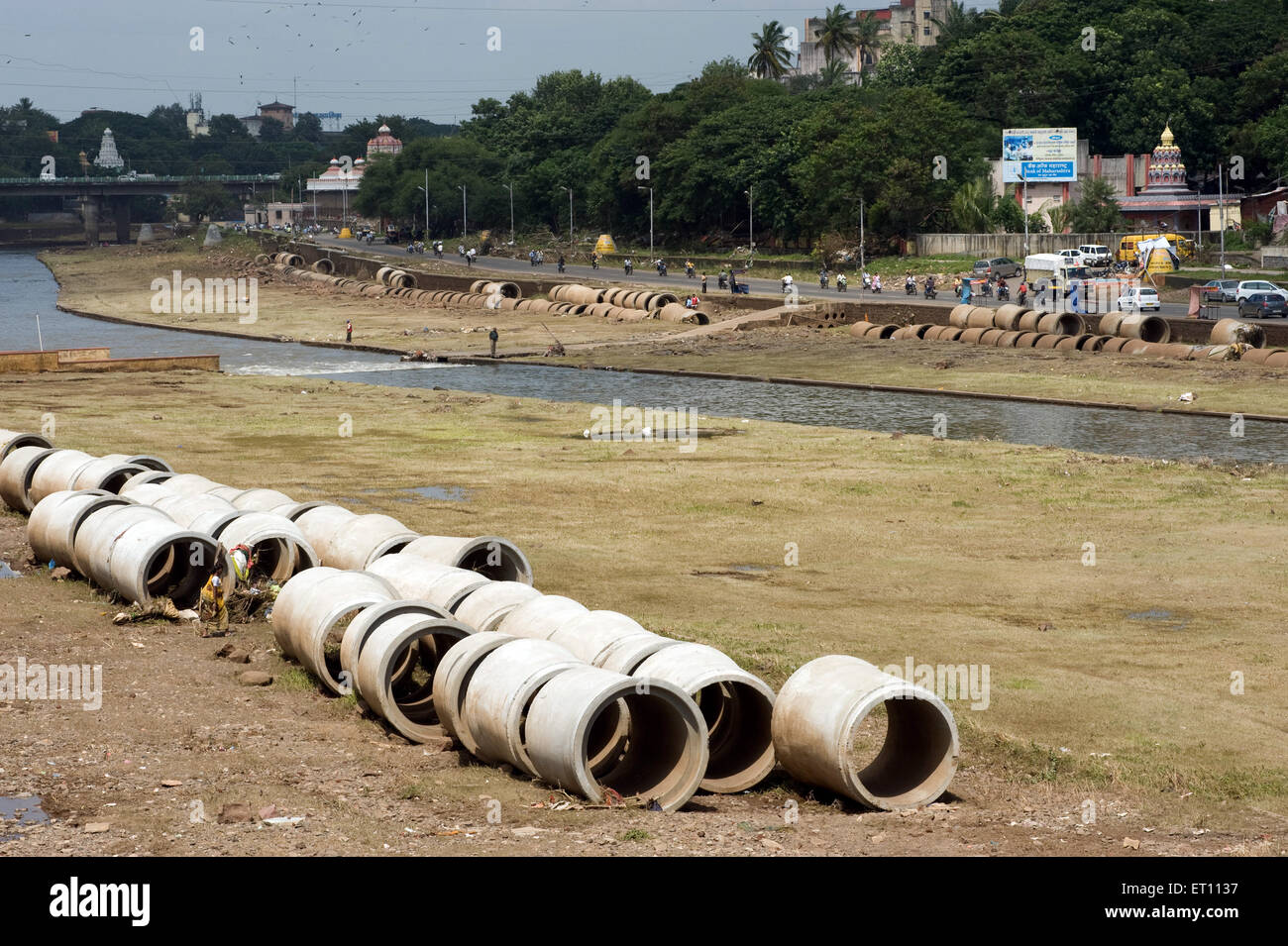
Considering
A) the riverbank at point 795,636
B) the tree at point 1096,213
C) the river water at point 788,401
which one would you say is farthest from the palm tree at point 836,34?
the riverbank at point 795,636

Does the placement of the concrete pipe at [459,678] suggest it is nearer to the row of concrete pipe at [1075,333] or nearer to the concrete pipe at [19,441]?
the concrete pipe at [19,441]

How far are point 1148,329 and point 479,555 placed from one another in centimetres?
4000

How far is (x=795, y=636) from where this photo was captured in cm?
1853

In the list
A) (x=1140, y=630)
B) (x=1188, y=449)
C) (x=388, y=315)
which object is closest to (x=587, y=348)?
(x=388, y=315)

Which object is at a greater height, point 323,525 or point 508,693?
point 323,525

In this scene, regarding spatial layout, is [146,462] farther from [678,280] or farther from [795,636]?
[678,280]

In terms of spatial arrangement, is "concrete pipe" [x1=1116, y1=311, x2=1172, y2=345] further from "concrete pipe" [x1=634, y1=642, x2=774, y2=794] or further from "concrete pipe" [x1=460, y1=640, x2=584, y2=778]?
"concrete pipe" [x1=460, y1=640, x2=584, y2=778]

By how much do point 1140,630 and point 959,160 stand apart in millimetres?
84281

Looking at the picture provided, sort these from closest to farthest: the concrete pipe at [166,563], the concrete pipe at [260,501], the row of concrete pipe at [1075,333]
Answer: the concrete pipe at [166,563] < the concrete pipe at [260,501] < the row of concrete pipe at [1075,333]

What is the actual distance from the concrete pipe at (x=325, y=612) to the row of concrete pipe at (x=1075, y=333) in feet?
125

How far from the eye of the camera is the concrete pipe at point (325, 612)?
16.5 metres

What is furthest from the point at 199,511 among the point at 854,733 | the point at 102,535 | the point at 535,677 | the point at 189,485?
the point at 854,733

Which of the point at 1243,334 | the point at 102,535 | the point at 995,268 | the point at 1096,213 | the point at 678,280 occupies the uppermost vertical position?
the point at 1096,213
